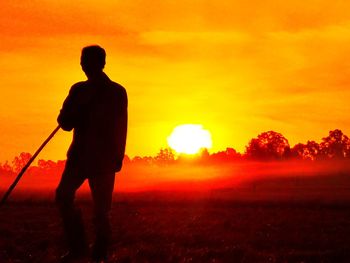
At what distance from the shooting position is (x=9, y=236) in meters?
11.3

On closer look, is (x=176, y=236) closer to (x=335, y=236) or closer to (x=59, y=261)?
(x=335, y=236)

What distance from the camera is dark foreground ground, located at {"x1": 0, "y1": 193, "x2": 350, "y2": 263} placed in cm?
855

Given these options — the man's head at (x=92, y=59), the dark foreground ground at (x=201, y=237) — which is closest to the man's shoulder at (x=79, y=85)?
the man's head at (x=92, y=59)

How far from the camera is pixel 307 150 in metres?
182

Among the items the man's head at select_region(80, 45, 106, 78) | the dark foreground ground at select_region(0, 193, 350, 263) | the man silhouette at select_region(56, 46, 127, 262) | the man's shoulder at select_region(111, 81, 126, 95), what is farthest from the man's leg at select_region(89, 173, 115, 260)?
the man's head at select_region(80, 45, 106, 78)

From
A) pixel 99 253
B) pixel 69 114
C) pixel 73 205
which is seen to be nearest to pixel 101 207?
pixel 73 205

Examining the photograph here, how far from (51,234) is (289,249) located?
14.2 feet

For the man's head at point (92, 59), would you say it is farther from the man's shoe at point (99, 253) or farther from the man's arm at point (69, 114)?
the man's shoe at point (99, 253)

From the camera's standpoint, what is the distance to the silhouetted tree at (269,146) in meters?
164

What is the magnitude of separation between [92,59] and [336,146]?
7089 inches

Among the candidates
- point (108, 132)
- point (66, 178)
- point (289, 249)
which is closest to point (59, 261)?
point (66, 178)

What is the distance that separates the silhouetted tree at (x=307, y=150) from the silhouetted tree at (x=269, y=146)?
47.3ft

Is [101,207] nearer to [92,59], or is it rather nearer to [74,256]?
[74,256]

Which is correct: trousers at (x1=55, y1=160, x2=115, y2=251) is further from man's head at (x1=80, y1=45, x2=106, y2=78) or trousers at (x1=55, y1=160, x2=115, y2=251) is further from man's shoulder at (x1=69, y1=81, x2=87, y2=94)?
man's head at (x1=80, y1=45, x2=106, y2=78)
